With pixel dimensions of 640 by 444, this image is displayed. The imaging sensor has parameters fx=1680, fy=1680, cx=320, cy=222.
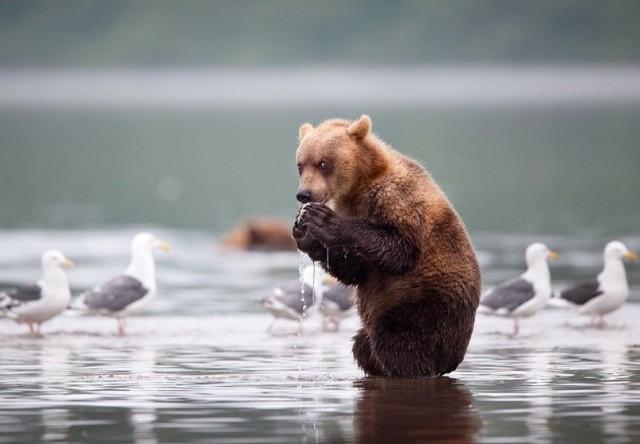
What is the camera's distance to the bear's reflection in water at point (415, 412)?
31.8ft

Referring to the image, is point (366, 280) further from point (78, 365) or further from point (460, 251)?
point (78, 365)

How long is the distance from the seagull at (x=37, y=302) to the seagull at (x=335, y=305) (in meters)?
2.63

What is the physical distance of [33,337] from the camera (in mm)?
16328

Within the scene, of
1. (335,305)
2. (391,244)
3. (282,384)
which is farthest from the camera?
(335,305)

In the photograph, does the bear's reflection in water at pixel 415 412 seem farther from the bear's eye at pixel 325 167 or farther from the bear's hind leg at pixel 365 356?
the bear's eye at pixel 325 167

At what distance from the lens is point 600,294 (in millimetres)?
17328

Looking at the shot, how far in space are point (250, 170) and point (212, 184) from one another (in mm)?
19920

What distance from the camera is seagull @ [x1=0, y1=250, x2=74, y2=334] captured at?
1684 cm

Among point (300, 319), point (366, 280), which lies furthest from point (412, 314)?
point (300, 319)

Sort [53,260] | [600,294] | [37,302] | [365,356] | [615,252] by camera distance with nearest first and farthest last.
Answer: [365,356] → [37,302] → [600,294] → [53,260] → [615,252]

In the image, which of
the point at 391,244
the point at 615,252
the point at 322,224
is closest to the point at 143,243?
the point at 615,252

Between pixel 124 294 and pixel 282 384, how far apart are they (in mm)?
5700

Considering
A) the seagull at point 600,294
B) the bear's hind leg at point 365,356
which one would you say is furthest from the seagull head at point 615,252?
the bear's hind leg at point 365,356

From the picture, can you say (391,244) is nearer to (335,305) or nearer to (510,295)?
(335,305)
